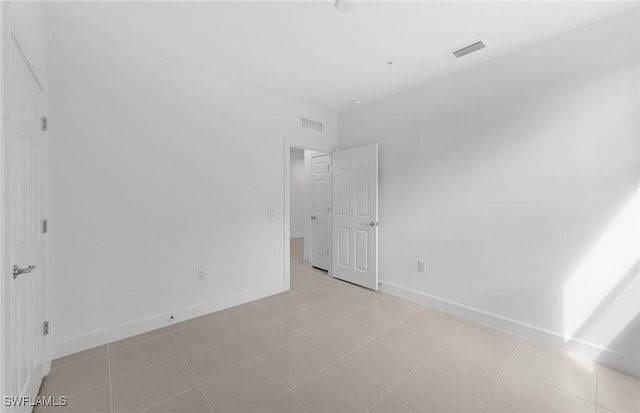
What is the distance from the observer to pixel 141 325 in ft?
8.23

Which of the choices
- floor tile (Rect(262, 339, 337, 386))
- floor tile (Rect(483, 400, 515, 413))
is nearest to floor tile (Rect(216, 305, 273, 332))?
floor tile (Rect(262, 339, 337, 386))

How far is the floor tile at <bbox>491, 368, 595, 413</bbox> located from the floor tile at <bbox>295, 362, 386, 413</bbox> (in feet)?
2.65

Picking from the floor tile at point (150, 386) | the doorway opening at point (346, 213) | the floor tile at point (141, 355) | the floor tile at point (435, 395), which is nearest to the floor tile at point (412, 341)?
the floor tile at point (435, 395)

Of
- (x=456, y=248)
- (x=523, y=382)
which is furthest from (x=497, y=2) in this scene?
(x=523, y=382)

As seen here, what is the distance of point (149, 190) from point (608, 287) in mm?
4096

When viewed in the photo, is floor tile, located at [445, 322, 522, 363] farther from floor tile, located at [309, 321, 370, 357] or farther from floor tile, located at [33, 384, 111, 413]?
floor tile, located at [33, 384, 111, 413]

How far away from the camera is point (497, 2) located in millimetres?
1896

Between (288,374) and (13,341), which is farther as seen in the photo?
(288,374)

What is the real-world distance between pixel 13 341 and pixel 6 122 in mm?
1073

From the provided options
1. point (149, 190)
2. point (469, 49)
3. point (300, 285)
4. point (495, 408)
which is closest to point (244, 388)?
point (495, 408)

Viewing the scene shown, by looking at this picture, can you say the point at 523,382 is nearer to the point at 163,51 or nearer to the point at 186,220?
the point at 186,220

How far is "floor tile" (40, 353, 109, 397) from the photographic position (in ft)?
5.78

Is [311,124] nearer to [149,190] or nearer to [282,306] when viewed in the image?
[149,190]

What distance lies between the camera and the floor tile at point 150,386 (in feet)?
5.41
